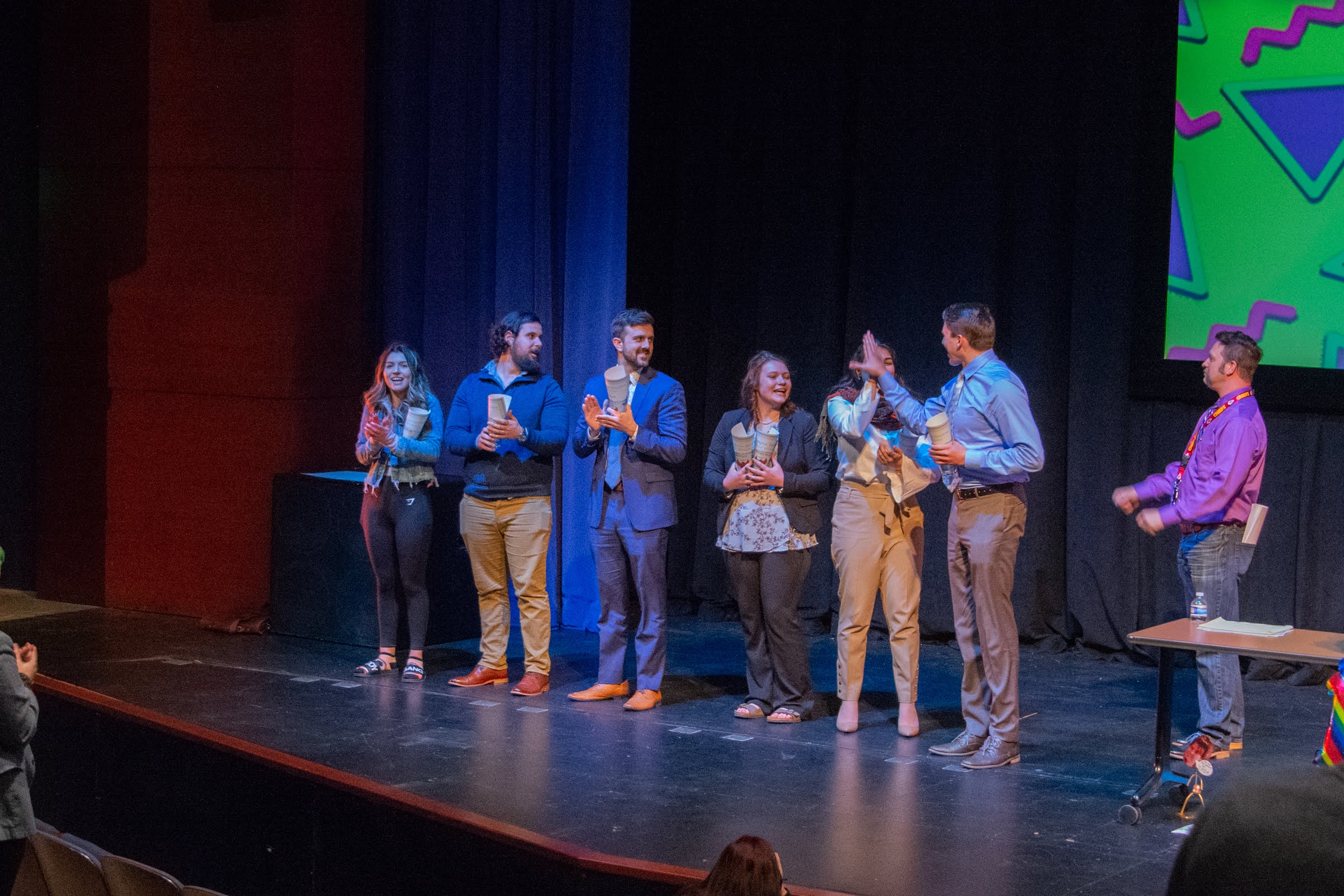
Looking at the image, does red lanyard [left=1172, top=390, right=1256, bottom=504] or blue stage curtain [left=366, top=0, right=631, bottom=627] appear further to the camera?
blue stage curtain [left=366, top=0, right=631, bottom=627]

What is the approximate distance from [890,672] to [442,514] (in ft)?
7.45

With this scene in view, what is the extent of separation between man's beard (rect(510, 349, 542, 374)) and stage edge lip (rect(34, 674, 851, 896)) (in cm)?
227

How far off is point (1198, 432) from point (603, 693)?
8.28 ft

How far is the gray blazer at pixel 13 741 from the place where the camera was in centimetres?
312

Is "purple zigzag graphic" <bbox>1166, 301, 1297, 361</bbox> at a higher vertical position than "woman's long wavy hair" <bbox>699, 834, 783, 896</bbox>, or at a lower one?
higher

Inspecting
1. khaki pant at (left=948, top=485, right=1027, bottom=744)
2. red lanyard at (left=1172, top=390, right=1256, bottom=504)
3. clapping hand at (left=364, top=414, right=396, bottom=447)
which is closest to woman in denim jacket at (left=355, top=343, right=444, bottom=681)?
clapping hand at (left=364, top=414, right=396, bottom=447)

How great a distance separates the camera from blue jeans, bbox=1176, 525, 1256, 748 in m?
5.08

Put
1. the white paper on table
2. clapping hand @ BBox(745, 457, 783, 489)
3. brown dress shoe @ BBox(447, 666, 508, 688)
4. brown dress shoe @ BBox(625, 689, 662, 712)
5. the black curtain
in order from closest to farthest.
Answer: the white paper on table
clapping hand @ BBox(745, 457, 783, 489)
brown dress shoe @ BBox(625, 689, 662, 712)
brown dress shoe @ BBox(447, 666, 508, 688)
the black curtain

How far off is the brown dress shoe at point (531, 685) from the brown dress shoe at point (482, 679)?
154mm

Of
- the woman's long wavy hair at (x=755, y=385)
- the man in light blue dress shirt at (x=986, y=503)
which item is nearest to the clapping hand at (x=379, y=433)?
the woman's long wavy hair at (x=755, y=385)

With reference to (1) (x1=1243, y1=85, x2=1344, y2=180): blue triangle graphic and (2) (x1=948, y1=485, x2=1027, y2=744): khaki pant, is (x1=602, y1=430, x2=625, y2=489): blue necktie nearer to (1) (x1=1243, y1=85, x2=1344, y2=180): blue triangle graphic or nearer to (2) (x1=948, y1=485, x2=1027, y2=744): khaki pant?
(2) (x1=948, y1=485, x2=1027, y2=744): khaki pant

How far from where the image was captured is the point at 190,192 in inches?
306

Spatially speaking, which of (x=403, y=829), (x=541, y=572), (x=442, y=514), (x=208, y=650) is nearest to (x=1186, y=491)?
(x=541, y=572)

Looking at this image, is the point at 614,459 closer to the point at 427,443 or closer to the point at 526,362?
the point at 526,362
